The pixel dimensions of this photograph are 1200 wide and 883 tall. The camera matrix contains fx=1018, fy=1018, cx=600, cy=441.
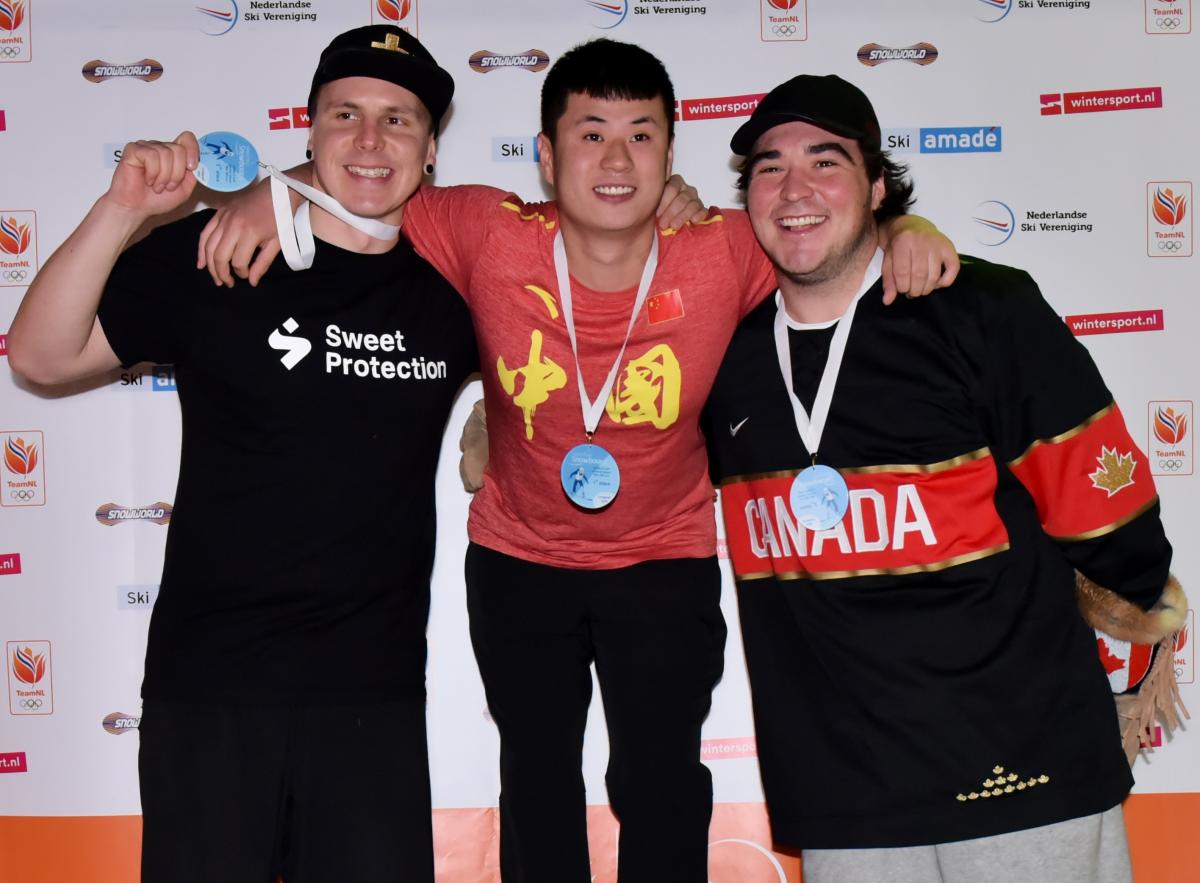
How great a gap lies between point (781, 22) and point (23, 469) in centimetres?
251

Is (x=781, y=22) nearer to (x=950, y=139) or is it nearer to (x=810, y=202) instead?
(x=950, y=139)

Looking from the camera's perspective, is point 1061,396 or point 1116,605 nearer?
point 1061,396

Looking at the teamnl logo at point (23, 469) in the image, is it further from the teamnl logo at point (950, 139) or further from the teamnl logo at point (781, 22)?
the teamnl logo at point (950, 139)

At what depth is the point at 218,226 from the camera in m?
2.06

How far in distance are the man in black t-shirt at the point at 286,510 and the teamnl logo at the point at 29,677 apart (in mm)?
1170

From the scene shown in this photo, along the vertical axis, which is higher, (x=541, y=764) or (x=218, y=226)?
(x=218, y=226)

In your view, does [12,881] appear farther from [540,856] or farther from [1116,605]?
[1116,605]

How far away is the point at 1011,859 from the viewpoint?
2027 millimetres

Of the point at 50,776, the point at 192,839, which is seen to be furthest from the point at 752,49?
the point at 50,776

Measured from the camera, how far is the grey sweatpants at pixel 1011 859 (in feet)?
6.63

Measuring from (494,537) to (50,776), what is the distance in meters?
1.62

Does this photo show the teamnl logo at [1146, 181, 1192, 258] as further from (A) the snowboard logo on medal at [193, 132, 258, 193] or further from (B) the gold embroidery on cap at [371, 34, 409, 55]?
(A) the snowboard logo on medal at [193, 132, 258, 193]

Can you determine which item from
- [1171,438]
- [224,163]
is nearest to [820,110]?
[224,163]

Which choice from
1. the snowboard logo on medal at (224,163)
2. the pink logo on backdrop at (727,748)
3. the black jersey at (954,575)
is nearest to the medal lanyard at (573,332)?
the black jersey at (954,575)
